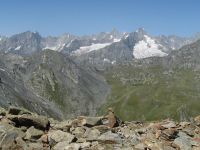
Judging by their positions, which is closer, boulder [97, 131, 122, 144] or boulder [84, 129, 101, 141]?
boulder [97, 131, 122, 144]

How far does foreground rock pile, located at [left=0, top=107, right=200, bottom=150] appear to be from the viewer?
27641mm

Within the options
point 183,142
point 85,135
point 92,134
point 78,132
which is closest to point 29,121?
point 78,132

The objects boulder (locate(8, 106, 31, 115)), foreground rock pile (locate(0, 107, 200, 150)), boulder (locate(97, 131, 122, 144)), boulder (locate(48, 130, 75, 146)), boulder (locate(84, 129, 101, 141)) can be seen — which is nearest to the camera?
foreground rock pile (locate(0, 107, 200, 150))

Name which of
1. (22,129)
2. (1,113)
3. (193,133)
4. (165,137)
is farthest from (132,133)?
(1,113)

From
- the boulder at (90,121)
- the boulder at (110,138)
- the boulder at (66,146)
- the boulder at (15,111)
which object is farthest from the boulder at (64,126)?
the boulder at (66,146)

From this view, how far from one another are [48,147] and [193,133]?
12.4 meters

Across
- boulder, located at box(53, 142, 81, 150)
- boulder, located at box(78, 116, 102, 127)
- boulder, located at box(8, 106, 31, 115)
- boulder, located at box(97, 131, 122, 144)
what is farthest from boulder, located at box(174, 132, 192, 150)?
boulder, located at box(8, 106, 31, 115)

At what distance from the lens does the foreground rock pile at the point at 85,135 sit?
90.7 feet

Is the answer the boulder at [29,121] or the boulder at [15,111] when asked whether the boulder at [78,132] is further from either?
the boulder at [15,111]

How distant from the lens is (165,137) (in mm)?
30766

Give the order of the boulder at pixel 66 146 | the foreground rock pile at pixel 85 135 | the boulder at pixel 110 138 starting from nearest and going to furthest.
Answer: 1. the boulder at pixel 66 146
2. the foreground rock pile at pixel 85 135
3. the boulder at pixel 110 138

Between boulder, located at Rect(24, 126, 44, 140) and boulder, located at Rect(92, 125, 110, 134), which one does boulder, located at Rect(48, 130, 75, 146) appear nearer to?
boulder, located at Rect(24, 126, 44, 140)

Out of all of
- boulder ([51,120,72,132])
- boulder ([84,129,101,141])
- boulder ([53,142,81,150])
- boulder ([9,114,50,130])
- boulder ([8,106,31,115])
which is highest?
boulder ([8,106,31,115])

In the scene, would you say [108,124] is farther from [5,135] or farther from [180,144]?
[5,135]
